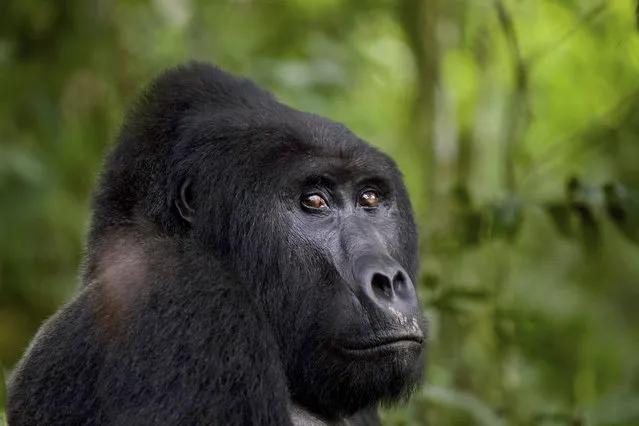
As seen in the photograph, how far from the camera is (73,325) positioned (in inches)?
124

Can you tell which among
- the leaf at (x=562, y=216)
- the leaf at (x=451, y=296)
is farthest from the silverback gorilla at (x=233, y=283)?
the leaf at (x=562, y=216)

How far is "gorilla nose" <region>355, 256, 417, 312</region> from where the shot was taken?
3041 mm

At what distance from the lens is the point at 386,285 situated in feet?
10.0

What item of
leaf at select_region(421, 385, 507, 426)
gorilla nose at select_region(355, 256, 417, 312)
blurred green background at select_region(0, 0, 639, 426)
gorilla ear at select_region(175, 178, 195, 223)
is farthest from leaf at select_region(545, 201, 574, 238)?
gorilla ear at select_region(175, 178, 195, 223)

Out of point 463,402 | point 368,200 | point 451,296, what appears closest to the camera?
point 368,200

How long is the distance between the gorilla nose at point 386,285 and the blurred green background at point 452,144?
3.32ft

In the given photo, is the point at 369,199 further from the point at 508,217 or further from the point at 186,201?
the point at 508,217

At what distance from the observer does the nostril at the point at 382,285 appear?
10.0 feet

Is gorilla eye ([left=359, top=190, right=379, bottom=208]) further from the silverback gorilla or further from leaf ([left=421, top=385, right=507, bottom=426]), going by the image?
leaf ([left=421, top=385, right=507, bottom=426])

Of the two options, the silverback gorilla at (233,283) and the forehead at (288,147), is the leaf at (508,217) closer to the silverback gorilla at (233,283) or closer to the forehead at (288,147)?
the silverback gorilla at (233,283)

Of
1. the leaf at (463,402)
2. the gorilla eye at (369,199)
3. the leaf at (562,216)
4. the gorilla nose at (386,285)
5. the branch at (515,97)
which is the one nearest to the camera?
the gorilla nose at (386,285)

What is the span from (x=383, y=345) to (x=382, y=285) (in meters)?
0.19

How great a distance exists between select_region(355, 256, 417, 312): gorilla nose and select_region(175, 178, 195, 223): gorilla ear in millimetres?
594

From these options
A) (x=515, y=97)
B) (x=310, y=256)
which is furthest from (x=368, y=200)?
(x=515, y=97)
